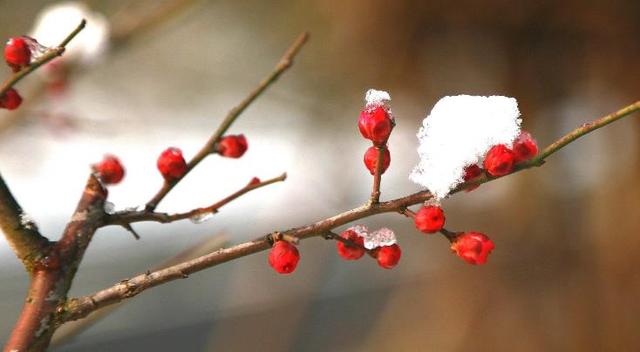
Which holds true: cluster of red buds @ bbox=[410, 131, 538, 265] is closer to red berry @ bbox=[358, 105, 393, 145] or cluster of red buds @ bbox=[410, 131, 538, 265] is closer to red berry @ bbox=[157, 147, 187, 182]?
red berry @ bbox=[358, 105, 393, 145]

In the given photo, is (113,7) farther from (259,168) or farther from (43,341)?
(43,341)

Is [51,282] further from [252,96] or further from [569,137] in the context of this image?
[569,137]

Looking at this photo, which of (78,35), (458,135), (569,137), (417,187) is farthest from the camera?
(417,187)

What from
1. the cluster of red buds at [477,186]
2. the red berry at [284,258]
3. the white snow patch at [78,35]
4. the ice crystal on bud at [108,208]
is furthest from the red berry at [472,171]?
the white snow patch at [78,35]

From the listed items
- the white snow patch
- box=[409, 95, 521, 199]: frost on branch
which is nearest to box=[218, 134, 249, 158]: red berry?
box=[409, 95, 521, 199]: frost on branch

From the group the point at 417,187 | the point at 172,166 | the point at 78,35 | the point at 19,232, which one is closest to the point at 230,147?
the point at 172,166

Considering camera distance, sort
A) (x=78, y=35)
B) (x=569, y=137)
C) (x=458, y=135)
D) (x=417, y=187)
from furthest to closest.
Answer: (x=417, y=187) → (x=78, y=35) → (x=458, y=135) → (x=569, y=137)
